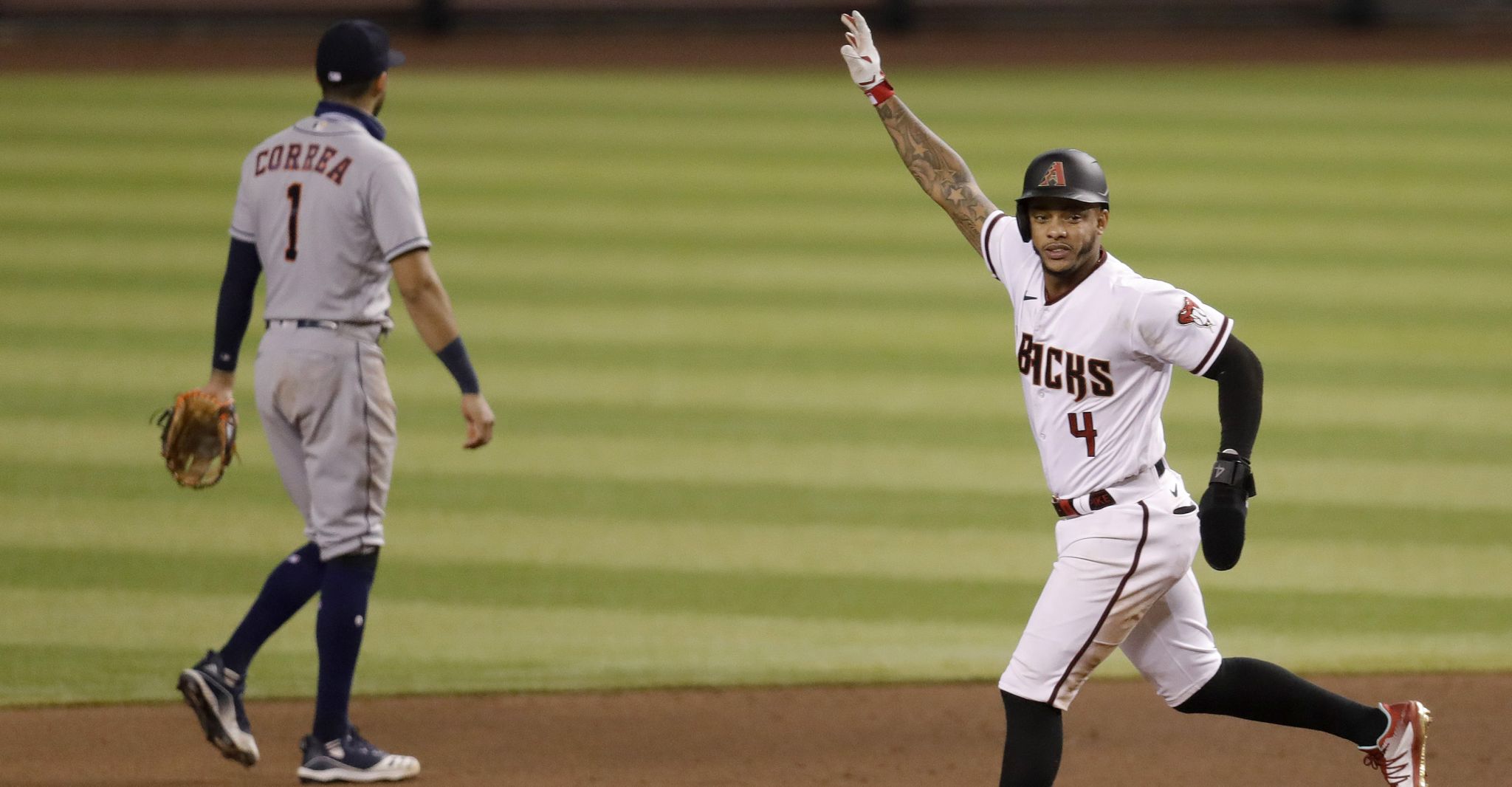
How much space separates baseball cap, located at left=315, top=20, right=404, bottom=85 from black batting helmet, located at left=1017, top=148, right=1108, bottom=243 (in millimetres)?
1629

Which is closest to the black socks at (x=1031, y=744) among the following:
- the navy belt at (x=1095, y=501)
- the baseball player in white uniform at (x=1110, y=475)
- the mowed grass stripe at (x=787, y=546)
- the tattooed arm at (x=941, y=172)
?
the baseball player in white uniform at (x=1110, y=475)

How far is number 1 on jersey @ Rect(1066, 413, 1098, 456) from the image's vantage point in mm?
3506

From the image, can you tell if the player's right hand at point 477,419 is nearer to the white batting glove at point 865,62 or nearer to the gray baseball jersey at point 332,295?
the gray baseball jersey at point 332,295

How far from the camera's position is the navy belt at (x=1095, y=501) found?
3.51 meters

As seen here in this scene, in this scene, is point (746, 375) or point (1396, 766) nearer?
point (1396, 766)

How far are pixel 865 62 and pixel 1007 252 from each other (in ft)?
2.27

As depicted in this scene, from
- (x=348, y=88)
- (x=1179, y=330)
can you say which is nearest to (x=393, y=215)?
(x=348, y=88)

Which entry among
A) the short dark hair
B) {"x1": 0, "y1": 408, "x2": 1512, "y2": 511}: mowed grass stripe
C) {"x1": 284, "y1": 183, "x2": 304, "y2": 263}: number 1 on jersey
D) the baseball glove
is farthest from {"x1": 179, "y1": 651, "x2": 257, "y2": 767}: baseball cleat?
{"x1": 0, "y1": 408, "x2": 1512, "y2": 511}: mowed grass stripe

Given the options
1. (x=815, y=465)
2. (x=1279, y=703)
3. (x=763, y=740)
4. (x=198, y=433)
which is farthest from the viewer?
(x=815, y=465)

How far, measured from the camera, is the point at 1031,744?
3408 millimetres

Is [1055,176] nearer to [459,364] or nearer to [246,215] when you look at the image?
[459,364]

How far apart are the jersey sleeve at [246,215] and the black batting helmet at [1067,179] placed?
1903 mm

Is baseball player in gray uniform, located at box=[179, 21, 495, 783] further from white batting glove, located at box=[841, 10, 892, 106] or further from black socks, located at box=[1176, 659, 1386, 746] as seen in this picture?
black socks, located at box=[1176, 659, 1386, 746]

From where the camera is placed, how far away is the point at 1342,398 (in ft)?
27.1
